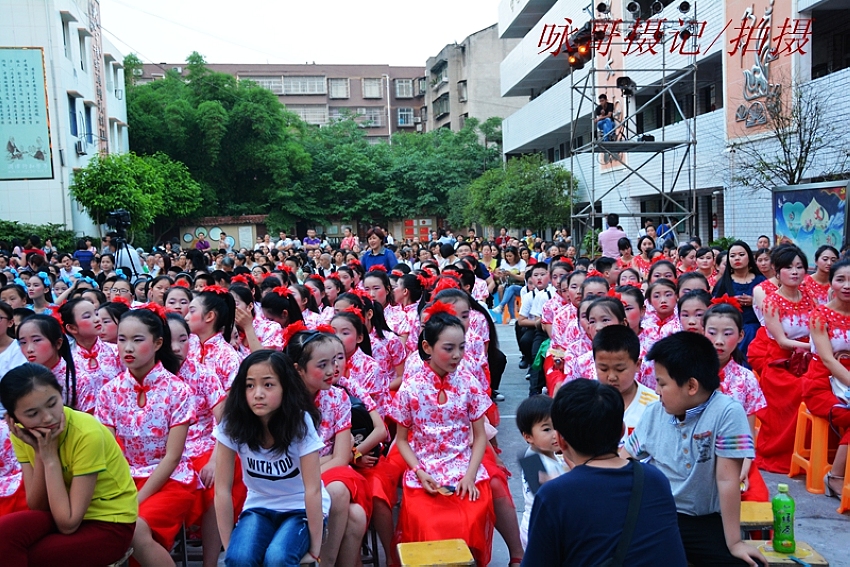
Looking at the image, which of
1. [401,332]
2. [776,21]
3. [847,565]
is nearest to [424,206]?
[776,21]

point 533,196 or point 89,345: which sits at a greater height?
point 533,196

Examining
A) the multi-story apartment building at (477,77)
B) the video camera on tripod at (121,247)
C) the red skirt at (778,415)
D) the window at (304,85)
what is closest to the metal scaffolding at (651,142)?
the red skirt at (778,415)

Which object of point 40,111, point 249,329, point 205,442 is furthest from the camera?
point 40,111

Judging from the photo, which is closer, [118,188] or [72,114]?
[118,188]

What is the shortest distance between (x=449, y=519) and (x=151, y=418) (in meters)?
1.52

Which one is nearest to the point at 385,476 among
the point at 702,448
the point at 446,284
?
the point at 702,448

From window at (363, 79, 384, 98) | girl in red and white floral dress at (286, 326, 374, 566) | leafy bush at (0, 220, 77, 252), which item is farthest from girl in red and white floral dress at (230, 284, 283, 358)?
window at (363, 79, 384, 98)

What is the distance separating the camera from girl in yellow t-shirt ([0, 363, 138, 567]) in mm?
2830

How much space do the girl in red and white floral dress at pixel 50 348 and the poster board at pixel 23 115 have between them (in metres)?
18.6

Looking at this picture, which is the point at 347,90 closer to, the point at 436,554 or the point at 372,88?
the point at 372,88

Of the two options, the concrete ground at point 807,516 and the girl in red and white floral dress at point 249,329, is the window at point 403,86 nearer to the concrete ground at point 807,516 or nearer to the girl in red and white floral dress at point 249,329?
the concrete ground at point 807,516

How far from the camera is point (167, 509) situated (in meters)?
3.46

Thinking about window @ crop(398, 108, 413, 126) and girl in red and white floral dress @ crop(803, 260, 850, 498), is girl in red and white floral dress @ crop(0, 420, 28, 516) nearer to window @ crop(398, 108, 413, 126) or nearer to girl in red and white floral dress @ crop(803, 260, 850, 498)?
girl in red and white floral dress @ crop(803, 260, 850, 498)

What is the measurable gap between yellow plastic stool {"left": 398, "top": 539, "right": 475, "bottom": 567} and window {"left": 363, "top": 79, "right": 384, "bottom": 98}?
4964 cm
